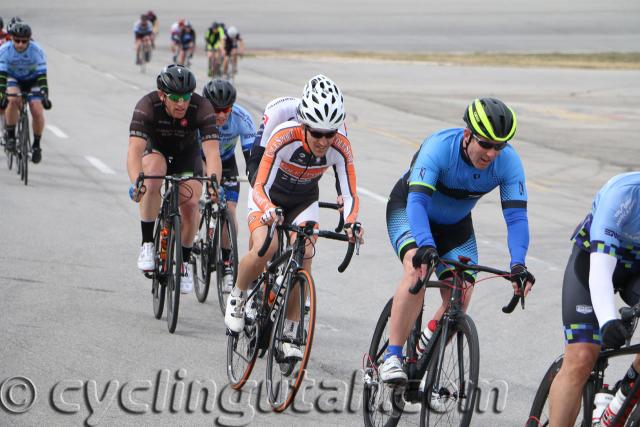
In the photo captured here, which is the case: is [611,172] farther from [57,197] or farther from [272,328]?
[272,328]

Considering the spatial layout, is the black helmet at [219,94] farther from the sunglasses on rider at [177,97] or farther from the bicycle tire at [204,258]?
the bicycle tire at [204,258]

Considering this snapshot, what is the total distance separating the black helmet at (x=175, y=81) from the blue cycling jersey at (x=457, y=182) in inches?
103

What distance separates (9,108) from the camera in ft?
48.6

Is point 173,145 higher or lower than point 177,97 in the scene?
lower

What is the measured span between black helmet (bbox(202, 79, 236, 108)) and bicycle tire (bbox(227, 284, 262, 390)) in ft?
7.80

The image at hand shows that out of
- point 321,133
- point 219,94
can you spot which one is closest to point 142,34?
point 219,94

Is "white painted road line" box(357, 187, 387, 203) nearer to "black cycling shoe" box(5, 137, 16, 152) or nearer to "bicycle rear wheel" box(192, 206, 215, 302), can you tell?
"black cycling shoe" box(5, 137, 16, 152)

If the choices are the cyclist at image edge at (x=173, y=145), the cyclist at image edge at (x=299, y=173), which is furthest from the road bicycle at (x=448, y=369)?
the cyclist at image edge at (x=173, y=145)

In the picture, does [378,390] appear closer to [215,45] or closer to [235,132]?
[235,132]

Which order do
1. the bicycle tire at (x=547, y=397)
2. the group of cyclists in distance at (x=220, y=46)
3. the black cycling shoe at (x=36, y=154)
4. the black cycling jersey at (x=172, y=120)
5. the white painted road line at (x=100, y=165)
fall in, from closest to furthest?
1. the bicycle tire at (x=547, y=397)
2. the black cycling jersey at (x=172, y=120)
3. the black cycling shoe at (x=36, y=154)
4. the white painted road line at (x=100, y=165)
5. the group of cyclists in distance at (x=220, y=46)

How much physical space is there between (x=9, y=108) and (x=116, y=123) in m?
7.18

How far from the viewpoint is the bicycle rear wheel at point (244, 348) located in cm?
691

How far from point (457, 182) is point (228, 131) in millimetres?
3670

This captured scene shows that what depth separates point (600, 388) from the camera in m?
5.18
